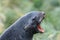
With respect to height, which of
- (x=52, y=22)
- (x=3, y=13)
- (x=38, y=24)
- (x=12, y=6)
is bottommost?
(x=38, y=24)

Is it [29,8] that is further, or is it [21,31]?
[29,8]

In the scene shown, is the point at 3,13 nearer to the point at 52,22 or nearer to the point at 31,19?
the point at 52,22

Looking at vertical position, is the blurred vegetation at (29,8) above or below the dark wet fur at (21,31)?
above

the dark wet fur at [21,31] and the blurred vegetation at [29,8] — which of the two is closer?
the dark wet fur at [21,31]

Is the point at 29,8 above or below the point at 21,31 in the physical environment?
above

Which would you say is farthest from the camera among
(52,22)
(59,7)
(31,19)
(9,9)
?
(59,7)

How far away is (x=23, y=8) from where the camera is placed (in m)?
12.5

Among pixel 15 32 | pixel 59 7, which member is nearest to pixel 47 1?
pixel 59 7

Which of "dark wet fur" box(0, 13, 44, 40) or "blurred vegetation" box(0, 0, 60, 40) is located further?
"blurred vegetation" box(0, 0, 60, 40)

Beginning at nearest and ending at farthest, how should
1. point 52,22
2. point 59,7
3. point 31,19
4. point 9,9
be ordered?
→ point 31,19 → point 52,22 → point 9,9 → point 59,7

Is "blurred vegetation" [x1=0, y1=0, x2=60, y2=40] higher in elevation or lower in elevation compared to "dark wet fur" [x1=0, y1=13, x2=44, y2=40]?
higher

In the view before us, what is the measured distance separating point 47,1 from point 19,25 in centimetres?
750

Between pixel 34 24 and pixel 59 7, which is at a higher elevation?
pixel 59 7

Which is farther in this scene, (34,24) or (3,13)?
(3,13)
